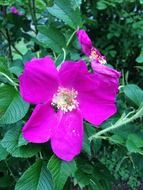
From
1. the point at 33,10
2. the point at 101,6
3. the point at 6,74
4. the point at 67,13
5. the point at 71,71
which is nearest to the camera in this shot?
the point at 71,71

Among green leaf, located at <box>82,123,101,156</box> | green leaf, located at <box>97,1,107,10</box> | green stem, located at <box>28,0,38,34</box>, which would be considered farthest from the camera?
green leaf, located at <box>97,1,107,10</box>

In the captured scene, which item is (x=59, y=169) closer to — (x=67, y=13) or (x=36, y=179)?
(x=36, y=179)

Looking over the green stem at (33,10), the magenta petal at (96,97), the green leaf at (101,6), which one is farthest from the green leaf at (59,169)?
the green leaf at (101,6)

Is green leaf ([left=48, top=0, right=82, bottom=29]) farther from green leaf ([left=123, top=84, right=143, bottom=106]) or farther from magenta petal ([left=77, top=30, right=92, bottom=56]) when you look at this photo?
green leaf ([left=123, top=84, right=143, bottom=106])

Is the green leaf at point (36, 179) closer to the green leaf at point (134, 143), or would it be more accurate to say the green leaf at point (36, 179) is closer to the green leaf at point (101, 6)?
the green leaf at point (134, 143)

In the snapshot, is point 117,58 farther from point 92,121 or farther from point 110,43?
point 92,121

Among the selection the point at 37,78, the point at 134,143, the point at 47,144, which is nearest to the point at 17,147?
the point at 47,144

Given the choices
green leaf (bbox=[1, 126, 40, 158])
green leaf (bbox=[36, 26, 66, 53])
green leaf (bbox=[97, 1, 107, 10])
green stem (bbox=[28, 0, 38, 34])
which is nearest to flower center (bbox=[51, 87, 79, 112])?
green leaf (bbox=[1, 126, 40, 158])
